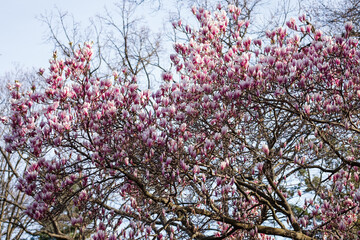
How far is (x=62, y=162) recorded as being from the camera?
476 cm

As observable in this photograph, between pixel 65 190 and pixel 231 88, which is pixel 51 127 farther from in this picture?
pixel 231 88

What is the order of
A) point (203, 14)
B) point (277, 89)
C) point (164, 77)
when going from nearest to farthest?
point (277, 89) → point (164, 77) → point (203, 14)

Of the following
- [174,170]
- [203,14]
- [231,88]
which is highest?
[203,14]

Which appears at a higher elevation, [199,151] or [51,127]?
[51,127]

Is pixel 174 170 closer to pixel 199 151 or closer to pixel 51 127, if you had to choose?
pixel 199 151

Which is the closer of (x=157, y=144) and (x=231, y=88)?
(x=157, y=144)

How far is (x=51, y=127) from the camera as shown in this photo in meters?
4.61

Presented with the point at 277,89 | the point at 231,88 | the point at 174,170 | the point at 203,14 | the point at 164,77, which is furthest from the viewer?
the point at 203,14

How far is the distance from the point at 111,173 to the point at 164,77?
5.12ft

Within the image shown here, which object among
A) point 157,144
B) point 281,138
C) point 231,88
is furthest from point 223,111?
point 281,138

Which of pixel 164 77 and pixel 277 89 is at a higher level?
pixel 164 77

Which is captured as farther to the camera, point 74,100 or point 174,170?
point 74,100

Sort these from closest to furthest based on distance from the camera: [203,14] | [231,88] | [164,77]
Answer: [231,88]
[164,77]
[203,14]

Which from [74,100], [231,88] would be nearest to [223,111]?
[231,88]
